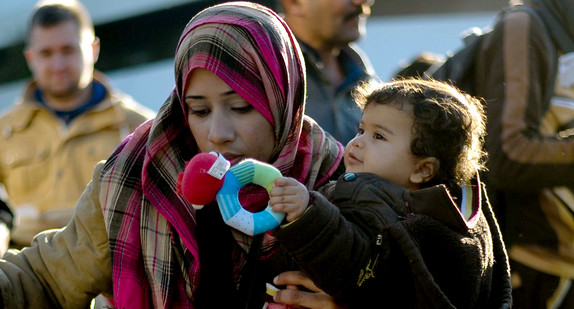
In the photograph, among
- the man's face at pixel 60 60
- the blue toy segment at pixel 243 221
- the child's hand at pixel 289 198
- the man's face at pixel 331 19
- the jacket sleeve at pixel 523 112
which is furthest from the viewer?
the man's face at pixel 60 60

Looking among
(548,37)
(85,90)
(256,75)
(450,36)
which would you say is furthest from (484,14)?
(256,75)

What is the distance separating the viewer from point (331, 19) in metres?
4.76

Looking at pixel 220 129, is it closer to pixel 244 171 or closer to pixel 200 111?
pixel 200 111

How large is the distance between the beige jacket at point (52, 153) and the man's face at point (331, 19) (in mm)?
1198

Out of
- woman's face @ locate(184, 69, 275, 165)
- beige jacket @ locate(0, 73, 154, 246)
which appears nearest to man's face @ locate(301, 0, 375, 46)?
beige jacket @ locate(0, 73, 154, 246)

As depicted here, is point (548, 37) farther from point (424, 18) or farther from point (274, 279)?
point (424, 18)

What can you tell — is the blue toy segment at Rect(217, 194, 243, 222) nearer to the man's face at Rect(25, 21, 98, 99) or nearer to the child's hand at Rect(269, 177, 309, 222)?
the child's hand at Rect(269, 177, 309, 222)

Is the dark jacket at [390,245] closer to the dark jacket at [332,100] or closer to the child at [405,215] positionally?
the child at [405,215]

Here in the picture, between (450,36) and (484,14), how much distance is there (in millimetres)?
305

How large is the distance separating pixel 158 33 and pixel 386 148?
24.4 feet

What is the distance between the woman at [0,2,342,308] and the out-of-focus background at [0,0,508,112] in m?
5.09

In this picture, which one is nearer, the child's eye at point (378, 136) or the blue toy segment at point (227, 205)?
the blue toy segment at point (227, 205)

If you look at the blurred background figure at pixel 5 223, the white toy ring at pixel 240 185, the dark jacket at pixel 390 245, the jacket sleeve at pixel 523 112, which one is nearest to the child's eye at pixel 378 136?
the dark jacket at pixel 390 245

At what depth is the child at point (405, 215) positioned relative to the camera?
8.16 feet
